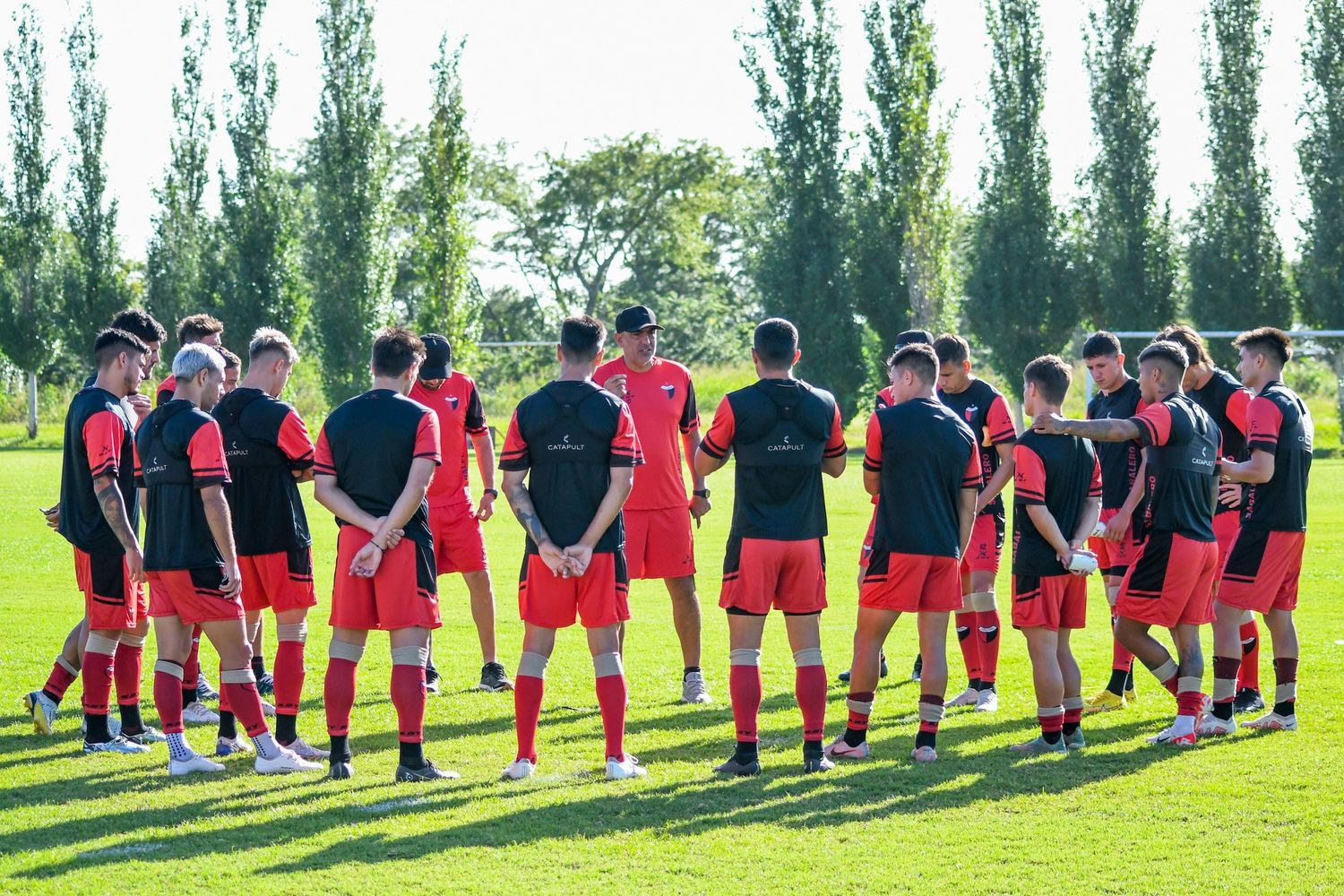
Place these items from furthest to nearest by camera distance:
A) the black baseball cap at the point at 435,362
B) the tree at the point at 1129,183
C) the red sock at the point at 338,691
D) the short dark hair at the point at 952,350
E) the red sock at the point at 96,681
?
the tree at the point at 1129,183 → the black baseball cap at the point at 435,362 → the short dark hair at the point at 952,350 → the red sock at the point at 96,681 → the red sock at the point at 338,691

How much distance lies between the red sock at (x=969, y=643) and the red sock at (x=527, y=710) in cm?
295

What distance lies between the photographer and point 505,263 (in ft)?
209

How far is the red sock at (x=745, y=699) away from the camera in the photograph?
6.59m

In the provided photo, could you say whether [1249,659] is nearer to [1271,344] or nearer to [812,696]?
[1271,344]

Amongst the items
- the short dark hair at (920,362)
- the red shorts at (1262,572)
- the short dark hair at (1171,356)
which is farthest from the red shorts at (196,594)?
the red shorts at (1262,572)

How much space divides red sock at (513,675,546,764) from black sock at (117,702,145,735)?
224cm

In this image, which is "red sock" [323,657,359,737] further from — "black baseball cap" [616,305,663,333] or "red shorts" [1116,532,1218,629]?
"red shorts" [1116,532,1218,629]

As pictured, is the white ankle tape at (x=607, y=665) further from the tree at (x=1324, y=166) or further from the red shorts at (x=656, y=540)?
the tree at (x=1324, y=166)

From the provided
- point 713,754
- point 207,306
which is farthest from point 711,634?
point 207,306

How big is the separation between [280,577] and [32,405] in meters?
47.4

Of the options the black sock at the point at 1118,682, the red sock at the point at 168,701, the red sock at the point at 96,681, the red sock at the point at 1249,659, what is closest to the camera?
the red sock at the point at 168,701

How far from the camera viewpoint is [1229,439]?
27.0 ft

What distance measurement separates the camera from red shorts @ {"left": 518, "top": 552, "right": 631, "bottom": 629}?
6465 mm

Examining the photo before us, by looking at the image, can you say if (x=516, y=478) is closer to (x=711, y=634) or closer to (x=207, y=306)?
(x=711, y=634)
